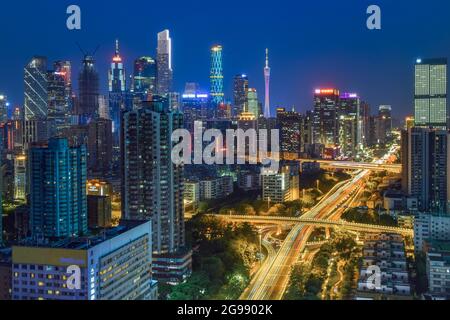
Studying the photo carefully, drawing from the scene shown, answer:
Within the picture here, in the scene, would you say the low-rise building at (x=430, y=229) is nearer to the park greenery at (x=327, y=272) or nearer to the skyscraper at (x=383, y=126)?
the park greenery at (x=327, y=272)

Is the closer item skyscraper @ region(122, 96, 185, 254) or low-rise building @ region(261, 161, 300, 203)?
skyscraper @ region(122, 96, 185, 254)

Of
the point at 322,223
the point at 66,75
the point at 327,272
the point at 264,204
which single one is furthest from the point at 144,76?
the point at 327,272

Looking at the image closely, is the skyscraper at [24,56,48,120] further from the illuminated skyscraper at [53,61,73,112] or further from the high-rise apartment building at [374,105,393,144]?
the high-rise apartment building at [374,105,393,144]

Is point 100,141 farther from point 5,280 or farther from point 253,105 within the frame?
point 5,280

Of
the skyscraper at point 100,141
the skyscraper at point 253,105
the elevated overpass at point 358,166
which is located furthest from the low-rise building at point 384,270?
the skyscraper at point 100,141

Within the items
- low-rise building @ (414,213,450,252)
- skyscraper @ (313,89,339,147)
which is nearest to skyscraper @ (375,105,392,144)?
skyscraper @ (313,89,339,147)
